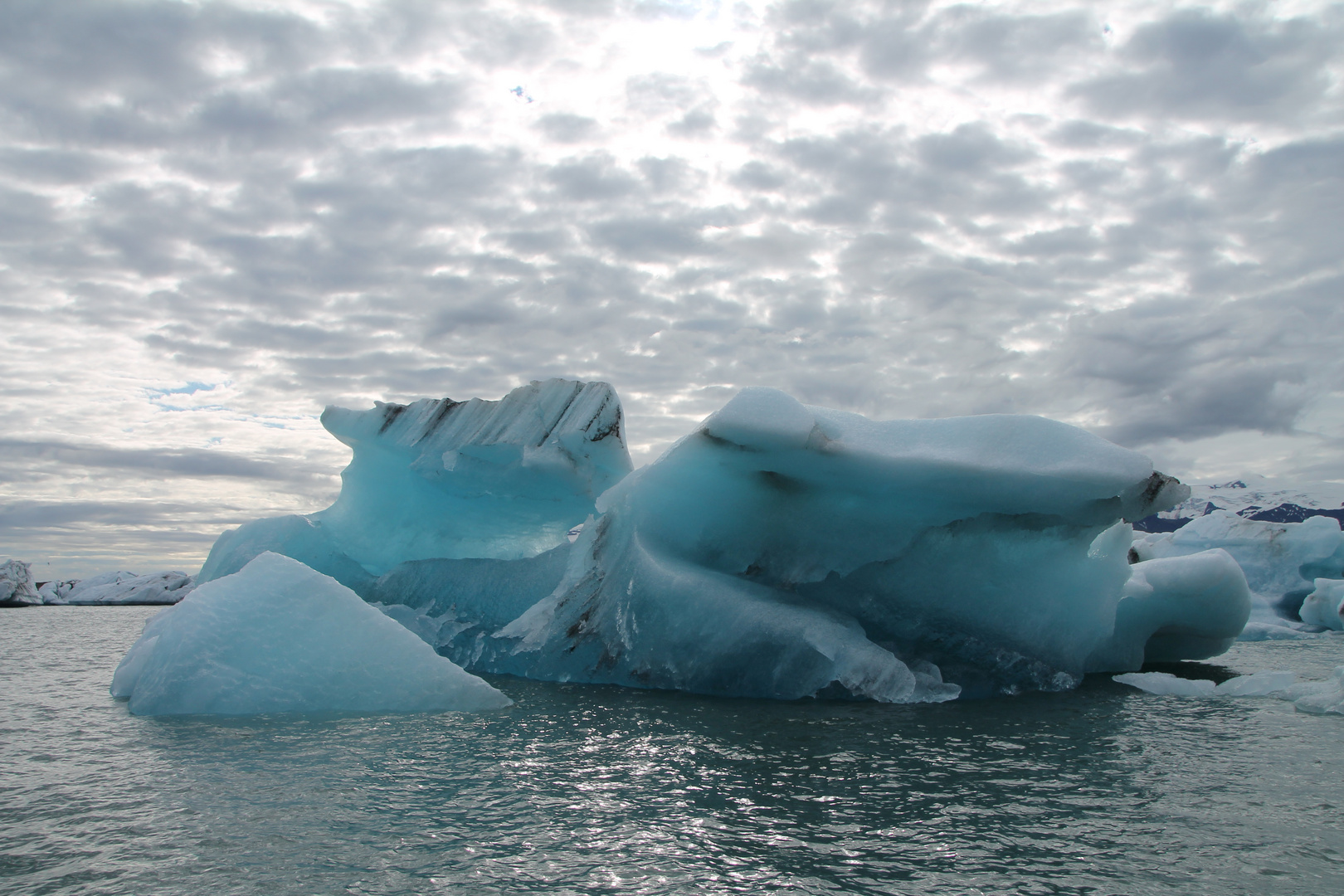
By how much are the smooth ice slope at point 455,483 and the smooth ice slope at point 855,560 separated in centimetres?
185

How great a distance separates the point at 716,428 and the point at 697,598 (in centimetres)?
147

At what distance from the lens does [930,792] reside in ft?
11.4

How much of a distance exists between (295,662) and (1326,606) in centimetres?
1725

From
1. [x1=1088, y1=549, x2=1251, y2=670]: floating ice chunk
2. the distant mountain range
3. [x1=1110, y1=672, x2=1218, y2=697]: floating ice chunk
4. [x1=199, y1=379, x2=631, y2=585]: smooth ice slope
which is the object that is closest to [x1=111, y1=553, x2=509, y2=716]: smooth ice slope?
[x1=199, y1=379, x2=631, y2=585]: smooth ice slope

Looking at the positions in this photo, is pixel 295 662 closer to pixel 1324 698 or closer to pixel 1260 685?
pixel 1324 698

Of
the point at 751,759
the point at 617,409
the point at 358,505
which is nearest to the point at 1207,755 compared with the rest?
the point at 751,759

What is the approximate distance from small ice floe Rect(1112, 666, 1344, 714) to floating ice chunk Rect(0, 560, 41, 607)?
42679 millimetres

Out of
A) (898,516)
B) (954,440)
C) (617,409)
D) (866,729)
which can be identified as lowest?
(866,729)

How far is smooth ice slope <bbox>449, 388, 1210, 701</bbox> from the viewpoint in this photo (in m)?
6.07

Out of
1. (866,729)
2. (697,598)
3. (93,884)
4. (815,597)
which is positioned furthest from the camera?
(815,597)

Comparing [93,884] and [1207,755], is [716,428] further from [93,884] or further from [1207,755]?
[93,884]

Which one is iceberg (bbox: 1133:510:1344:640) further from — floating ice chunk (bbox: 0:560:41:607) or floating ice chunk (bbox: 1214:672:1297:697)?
floating ice chunk (bbox: 0:560:41:607)

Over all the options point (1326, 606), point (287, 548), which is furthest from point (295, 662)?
point (1326, 606)

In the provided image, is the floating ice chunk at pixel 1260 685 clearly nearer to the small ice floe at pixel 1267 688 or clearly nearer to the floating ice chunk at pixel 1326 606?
the small ice floe at pixel 1267 688
